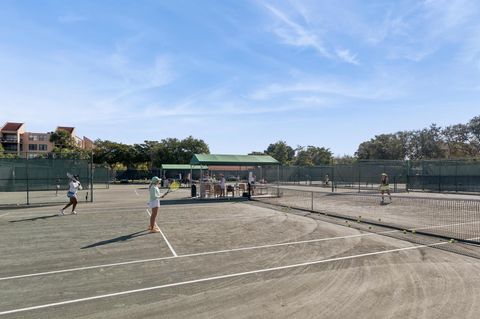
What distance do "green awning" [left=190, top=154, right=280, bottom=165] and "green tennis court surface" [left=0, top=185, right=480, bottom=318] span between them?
14221 mm

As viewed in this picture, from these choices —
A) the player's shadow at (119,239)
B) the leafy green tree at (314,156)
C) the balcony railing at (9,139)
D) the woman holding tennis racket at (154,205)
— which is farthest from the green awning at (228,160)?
the balcony railing at (9,139)

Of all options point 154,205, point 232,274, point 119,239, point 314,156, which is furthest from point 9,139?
point 232,274

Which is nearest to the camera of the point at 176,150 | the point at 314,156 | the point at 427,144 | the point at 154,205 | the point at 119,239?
the point at 119,239

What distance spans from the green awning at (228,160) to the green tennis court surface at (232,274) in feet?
46.7

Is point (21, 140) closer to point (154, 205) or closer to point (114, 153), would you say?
point (114, 153)

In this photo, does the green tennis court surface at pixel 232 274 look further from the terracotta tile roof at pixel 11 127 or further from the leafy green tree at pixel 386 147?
the terracotta tile roof at pixel 11 127

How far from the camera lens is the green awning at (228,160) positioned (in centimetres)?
2620

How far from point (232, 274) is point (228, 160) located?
20468mm

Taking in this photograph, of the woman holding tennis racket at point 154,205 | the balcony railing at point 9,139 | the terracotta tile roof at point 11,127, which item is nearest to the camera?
the woman holding tennis racket at point 154,205

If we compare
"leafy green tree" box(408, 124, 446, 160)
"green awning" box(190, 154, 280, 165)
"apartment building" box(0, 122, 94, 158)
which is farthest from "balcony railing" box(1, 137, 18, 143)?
"leafy green tree" box(408, 124, 446, 160)

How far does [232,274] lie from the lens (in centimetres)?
699

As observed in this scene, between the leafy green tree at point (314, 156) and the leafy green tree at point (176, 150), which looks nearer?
the leafy green tree at point (176, 150)

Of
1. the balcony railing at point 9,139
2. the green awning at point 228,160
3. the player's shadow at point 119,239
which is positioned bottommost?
the player's shadow at point 119,239

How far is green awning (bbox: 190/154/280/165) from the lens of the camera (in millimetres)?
26203
